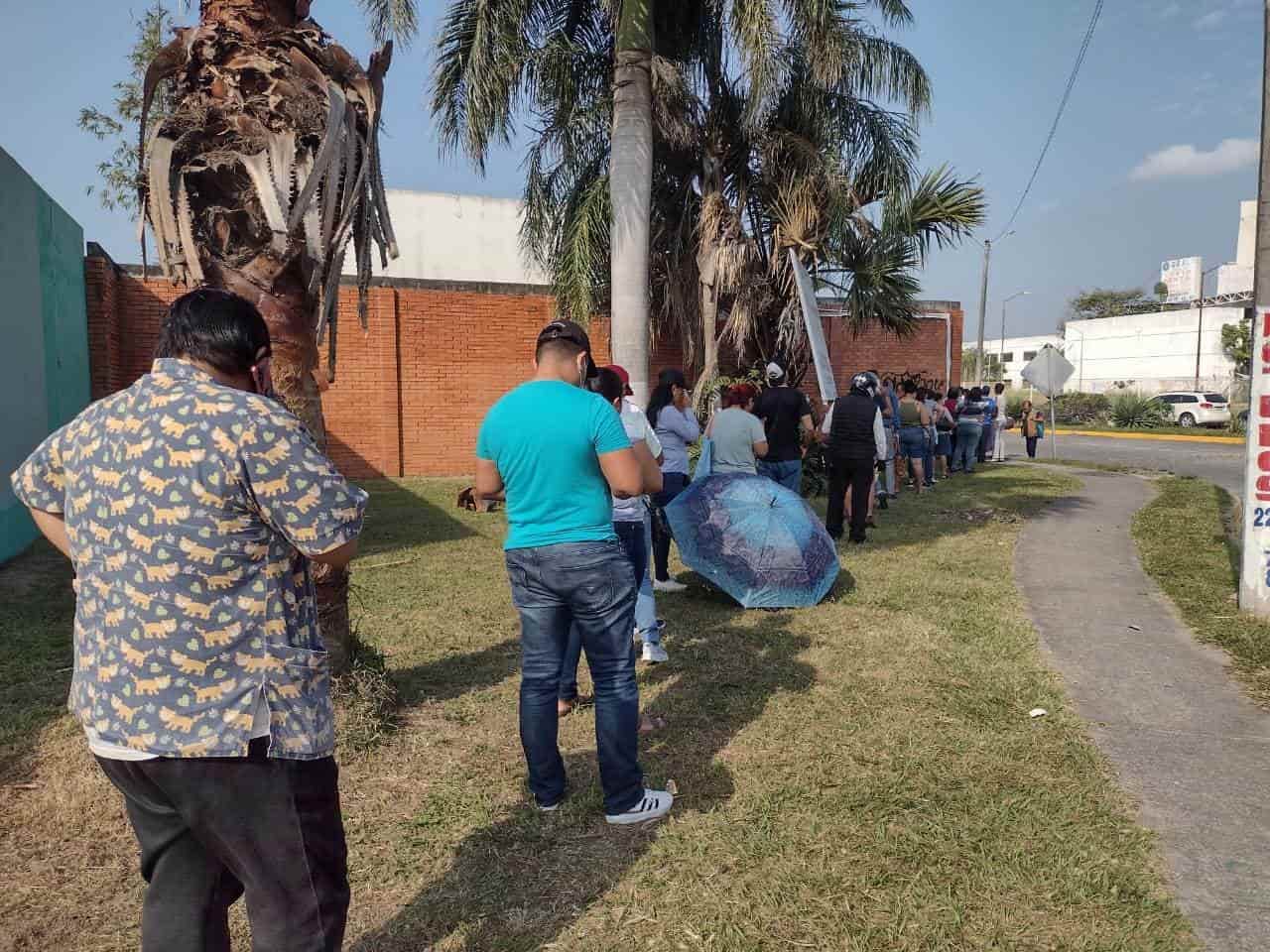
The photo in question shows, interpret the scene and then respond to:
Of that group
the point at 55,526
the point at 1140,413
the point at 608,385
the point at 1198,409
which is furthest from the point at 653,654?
the point at 1198,409

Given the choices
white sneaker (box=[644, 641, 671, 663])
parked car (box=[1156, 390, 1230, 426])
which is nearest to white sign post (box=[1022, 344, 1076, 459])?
white sneaker (box=[644, 641, 671, 663])

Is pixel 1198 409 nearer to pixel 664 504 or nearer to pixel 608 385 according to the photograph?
pixel 664 504

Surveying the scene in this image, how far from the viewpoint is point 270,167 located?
3.73 meters

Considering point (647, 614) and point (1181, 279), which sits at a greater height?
point (1181, 279)

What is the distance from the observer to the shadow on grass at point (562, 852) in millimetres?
2748

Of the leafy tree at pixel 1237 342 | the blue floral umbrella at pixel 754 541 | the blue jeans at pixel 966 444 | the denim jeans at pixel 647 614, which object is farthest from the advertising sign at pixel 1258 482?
the leafy tree at pixel 1237 342

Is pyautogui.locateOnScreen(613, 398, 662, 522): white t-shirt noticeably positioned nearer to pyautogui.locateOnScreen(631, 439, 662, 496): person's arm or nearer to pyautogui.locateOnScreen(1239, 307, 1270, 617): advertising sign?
pyautogui.locateOnScreen(631, 439, 662, 496): person's arm

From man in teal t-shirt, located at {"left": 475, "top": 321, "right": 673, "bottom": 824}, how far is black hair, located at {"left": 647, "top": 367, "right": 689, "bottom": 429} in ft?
9.97

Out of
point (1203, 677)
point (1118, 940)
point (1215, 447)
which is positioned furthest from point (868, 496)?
point (1215, 447)

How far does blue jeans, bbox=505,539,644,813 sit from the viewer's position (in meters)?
3.18

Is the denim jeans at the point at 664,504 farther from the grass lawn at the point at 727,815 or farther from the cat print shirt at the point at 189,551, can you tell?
the cat print shirt at the point at 189,551

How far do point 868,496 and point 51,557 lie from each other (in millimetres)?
8234

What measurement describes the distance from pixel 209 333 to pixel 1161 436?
1295 inches

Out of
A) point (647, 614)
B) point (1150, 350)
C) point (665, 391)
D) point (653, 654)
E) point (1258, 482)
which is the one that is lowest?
point (653, 654)
